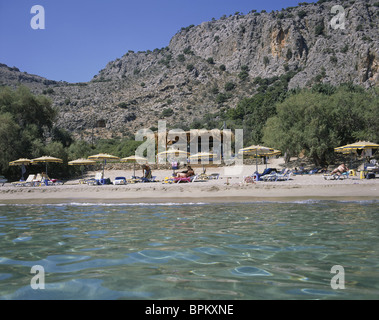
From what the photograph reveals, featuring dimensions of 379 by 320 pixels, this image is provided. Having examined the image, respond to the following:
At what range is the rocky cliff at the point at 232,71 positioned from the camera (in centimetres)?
5947

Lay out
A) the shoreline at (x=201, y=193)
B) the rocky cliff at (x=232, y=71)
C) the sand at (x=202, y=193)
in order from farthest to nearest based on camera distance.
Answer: the rocky cliff at (x=232, y=71) → the sand at (x=202, y=193) → the shoreline at (x=201, y=193)

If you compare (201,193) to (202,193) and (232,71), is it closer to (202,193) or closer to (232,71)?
(202,193)

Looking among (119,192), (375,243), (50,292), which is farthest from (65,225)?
(119,192)

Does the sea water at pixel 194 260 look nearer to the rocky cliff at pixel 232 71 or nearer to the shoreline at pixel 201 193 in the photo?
the shoreline at pixel 201 193

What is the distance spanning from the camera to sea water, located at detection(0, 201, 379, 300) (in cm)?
256

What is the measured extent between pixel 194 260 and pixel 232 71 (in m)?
87.9

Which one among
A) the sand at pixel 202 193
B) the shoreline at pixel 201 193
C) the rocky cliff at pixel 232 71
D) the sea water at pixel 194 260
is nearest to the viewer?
the sea water at pixel 194 260

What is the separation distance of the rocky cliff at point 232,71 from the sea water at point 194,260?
48.0 m

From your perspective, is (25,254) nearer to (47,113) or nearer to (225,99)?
(47,113)

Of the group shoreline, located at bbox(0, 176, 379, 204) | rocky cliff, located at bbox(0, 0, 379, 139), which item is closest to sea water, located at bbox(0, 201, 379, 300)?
shoreline, located at bbox(0, 176, 379, 204)

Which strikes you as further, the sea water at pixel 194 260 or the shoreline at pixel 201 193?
the shoreline at pixel 201 193

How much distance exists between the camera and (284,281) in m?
2.74

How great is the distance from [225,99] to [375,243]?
66.3 metres

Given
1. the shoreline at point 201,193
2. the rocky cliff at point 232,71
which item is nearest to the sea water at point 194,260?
the shoreline at point 201,193
